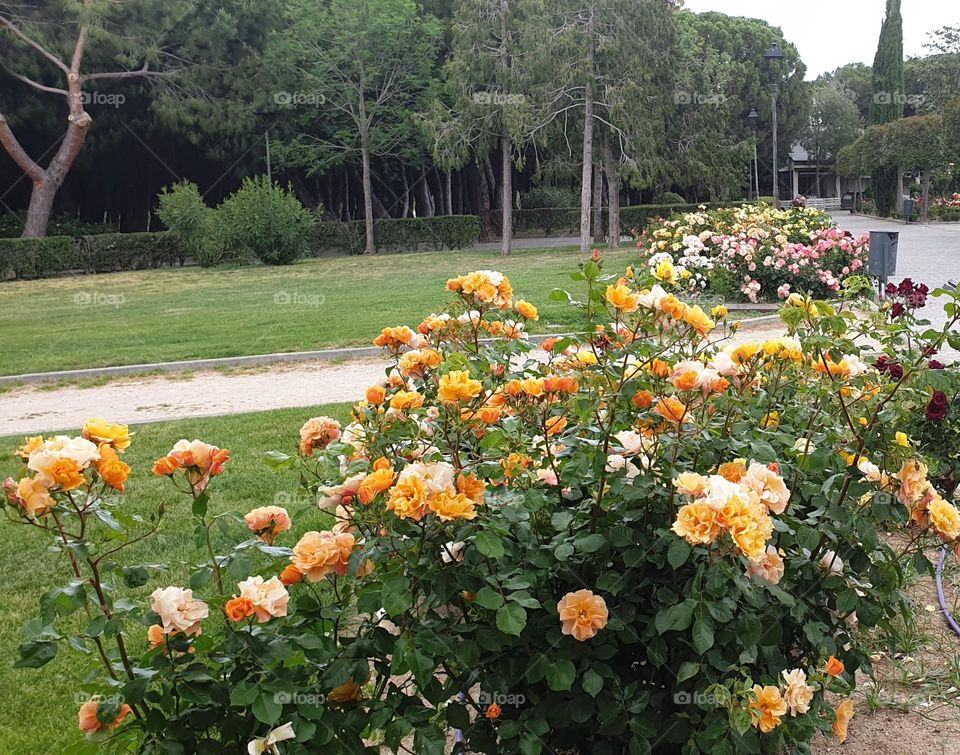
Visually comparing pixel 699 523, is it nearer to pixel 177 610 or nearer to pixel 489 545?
pixel 489 545

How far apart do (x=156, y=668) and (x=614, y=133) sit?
26079 millimetres

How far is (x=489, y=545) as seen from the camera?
190 centimetres

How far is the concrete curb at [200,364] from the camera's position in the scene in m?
10.0

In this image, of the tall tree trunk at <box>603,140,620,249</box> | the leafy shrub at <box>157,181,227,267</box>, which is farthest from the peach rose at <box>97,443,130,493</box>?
the leafy shrub at <box>157,181,227,267</box>

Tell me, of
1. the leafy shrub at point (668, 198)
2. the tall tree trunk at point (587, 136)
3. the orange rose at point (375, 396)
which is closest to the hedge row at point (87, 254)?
the tall tree trunk at point (587, 136)

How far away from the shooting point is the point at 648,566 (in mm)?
2242

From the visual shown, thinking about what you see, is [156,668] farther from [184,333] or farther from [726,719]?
[184,333]

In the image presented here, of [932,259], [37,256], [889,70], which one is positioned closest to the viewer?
Result: [932,259]

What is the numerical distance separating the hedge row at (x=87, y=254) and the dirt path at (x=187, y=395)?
1964 cm

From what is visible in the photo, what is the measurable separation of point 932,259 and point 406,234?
1911 centimetres

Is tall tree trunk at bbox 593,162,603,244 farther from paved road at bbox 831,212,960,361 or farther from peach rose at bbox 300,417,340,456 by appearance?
peach rose at bbox 300,417,340,456

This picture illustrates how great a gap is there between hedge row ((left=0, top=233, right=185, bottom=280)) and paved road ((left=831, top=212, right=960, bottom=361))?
812 inches

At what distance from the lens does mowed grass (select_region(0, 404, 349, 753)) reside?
10.2ft

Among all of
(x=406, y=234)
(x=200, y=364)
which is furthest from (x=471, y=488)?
(x=406, y=234)
